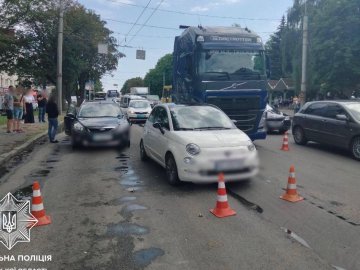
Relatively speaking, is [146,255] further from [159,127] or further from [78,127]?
[78,127]

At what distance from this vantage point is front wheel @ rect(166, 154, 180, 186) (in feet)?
24.0

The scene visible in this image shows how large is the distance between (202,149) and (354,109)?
257 inches

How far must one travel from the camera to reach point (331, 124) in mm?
11883

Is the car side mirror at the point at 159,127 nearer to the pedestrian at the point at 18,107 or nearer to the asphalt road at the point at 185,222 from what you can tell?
the asphalt road at the point at 185,222

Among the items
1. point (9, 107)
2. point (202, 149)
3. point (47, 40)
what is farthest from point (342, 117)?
point (47, 40)

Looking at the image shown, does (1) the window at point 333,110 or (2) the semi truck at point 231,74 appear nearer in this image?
(2) the semi truck at point 231,74

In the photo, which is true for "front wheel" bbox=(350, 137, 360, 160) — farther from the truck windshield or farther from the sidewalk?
the sidewalk

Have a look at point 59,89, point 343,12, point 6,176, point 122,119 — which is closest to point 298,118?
point 122,119

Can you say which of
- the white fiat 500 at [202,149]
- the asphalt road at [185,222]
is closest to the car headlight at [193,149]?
the white fiat 500 at [202,149]

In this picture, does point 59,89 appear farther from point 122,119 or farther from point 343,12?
point 343,12

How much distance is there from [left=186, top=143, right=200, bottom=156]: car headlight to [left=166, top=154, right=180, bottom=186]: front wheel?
0.47 m

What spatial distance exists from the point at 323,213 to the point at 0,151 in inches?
356

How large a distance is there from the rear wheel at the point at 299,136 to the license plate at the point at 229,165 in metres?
7.12

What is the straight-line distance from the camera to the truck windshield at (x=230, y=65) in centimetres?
1112
